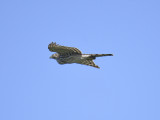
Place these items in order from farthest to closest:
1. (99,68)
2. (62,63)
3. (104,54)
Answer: (99,68)
(62,63)
(104,54)

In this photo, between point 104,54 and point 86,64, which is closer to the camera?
point 104,54

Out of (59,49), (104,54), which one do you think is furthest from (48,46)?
(104,54)

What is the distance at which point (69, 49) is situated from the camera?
Result: 169 feet

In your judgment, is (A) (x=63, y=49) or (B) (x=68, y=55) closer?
(A) (x=63, y=49)

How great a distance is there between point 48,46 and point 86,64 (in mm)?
8481

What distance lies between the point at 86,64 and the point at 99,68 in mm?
3349

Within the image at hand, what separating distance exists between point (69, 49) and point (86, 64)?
6450 mm

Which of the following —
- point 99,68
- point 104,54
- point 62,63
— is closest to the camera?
point 104,54

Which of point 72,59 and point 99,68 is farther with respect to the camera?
point 99,68

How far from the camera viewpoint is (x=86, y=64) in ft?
186

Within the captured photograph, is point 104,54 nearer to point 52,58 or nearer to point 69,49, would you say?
point 69,49

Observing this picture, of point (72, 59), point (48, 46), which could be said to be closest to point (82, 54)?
point (72, 59)

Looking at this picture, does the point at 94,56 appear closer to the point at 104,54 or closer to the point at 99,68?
the point at 104,54

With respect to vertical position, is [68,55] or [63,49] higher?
[63,49]
